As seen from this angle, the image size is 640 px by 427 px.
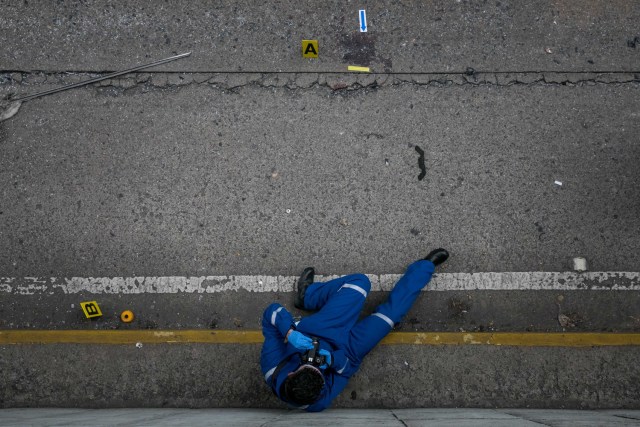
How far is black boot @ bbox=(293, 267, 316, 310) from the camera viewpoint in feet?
16.0

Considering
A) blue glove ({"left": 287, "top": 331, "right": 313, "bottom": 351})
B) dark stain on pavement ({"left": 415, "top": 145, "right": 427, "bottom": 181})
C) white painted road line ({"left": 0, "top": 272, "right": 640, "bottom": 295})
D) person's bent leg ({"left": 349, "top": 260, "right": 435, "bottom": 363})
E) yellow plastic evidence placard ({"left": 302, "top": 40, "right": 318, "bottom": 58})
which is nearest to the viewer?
blue glove ({"left": 287, "top": 331, "right": 313, "bottom": 351})

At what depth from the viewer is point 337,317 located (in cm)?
446

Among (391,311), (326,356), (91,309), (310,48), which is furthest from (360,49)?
(91,309)

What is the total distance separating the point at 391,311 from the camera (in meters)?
4.68

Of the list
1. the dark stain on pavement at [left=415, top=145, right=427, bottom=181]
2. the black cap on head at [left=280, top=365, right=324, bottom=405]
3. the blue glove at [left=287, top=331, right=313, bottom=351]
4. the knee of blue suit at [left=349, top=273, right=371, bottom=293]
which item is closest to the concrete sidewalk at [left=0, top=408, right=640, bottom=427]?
the black cap on head at [left=280, top=365, right=324, bottom=405]

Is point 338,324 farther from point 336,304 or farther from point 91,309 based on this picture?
point 91,309

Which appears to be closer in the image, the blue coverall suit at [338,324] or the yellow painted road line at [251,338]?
the blue coverall suit at [338,324]

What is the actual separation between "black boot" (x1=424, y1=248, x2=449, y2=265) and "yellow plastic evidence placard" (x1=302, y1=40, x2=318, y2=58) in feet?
7.48

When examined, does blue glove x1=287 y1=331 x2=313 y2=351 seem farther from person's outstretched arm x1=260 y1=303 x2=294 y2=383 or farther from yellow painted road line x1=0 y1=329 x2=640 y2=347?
yellow painted road line x1=0 y1=329 x2=640 y2=347

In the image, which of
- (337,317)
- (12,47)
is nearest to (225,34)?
(12,47)

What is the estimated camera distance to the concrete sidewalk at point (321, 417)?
391 cm

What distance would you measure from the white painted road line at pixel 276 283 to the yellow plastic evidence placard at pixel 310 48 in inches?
87.5

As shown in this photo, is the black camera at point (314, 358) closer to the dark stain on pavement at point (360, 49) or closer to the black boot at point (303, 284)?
the black boot at point (303, 284)

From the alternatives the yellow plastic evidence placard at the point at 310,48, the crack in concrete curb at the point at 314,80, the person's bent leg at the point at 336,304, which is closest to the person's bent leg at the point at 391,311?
the person's bent leg at the point at 336,304
